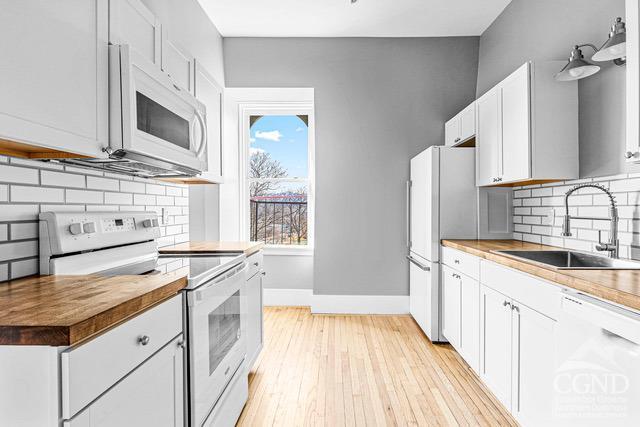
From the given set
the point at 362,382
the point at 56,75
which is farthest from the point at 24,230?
the point at 362,382

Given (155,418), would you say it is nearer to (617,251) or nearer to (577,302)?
(577,302)

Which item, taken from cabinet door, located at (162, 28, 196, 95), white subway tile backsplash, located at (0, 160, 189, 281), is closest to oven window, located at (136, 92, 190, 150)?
cabinet door, located at (162, 28, 196, 95)

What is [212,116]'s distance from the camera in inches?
108

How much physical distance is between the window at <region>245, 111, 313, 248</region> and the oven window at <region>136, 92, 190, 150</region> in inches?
93.5

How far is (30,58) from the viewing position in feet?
3.56

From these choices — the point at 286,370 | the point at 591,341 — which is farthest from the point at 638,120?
the point at 286,370

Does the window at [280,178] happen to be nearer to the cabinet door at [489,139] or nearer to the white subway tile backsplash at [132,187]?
the cabinet door at [489,139]

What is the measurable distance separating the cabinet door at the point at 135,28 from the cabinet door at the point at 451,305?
2468mm

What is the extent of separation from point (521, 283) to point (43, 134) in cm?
210

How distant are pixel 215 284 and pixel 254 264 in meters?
0.87

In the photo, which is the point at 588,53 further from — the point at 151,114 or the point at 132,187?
the point at 132,187

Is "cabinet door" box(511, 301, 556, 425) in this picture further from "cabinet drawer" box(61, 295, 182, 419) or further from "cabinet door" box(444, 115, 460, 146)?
"cabinet door" box(444, 115, 460, 146)

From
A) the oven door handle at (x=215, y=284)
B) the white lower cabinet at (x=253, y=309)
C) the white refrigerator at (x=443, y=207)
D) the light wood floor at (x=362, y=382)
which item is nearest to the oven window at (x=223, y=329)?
the oven door handle at (x=215, y=284)

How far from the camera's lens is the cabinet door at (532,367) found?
1.57 m
